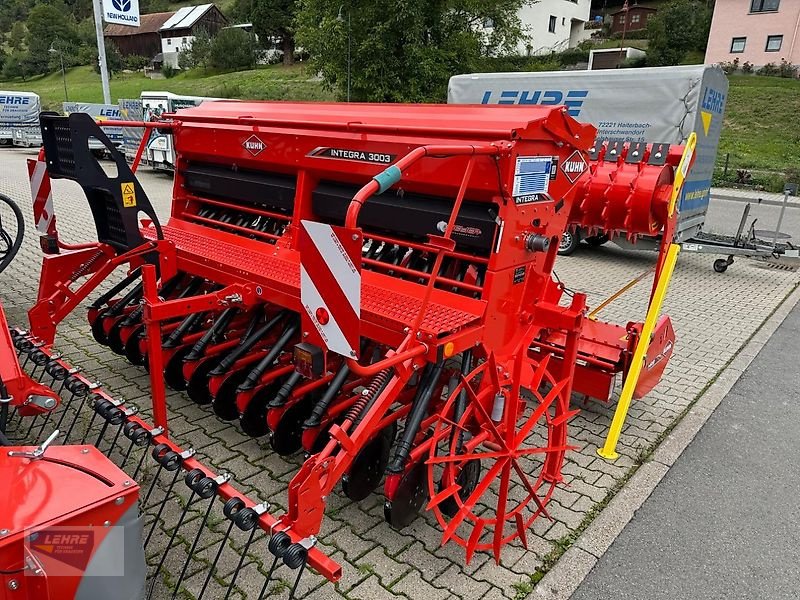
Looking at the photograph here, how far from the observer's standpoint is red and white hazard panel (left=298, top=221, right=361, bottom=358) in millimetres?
2039

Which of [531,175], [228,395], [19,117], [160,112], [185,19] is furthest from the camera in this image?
[185,19]

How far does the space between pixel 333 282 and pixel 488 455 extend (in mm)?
1256

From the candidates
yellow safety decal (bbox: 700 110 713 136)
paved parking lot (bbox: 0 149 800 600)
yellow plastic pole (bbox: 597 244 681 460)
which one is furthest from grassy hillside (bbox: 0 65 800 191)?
yellow plastic pole (bbox: 597 244 681 460)

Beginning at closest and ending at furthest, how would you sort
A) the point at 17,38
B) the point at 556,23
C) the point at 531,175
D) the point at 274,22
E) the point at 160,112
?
the point at 531,175 → the point at 160,112 → the point at 556,23 → the point at 274,22 → the point at 17,38

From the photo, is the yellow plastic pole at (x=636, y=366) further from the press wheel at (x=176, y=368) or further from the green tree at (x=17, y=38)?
the green tree at (x=17, y=38)

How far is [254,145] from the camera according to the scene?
4.04 metres

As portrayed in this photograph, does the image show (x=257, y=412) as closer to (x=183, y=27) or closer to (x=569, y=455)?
(x=569, y=455)

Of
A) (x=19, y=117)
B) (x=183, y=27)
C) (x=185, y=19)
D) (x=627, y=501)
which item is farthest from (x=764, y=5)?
(x=185, y=19)

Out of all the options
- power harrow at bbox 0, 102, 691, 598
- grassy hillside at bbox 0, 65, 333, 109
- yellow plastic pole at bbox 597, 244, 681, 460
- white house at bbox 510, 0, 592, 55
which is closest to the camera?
power harrow at bbox 0, 102, 691, 598

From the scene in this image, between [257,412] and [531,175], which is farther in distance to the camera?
[257,412]

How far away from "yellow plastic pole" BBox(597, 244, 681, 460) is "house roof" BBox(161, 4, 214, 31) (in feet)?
237

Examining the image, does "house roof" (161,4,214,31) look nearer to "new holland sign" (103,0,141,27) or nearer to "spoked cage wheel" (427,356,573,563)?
"new holland sign" (103,0,141,27)

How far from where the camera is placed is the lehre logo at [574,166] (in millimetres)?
3330

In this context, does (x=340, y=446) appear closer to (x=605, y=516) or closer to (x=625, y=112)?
(x=605, y=516)
